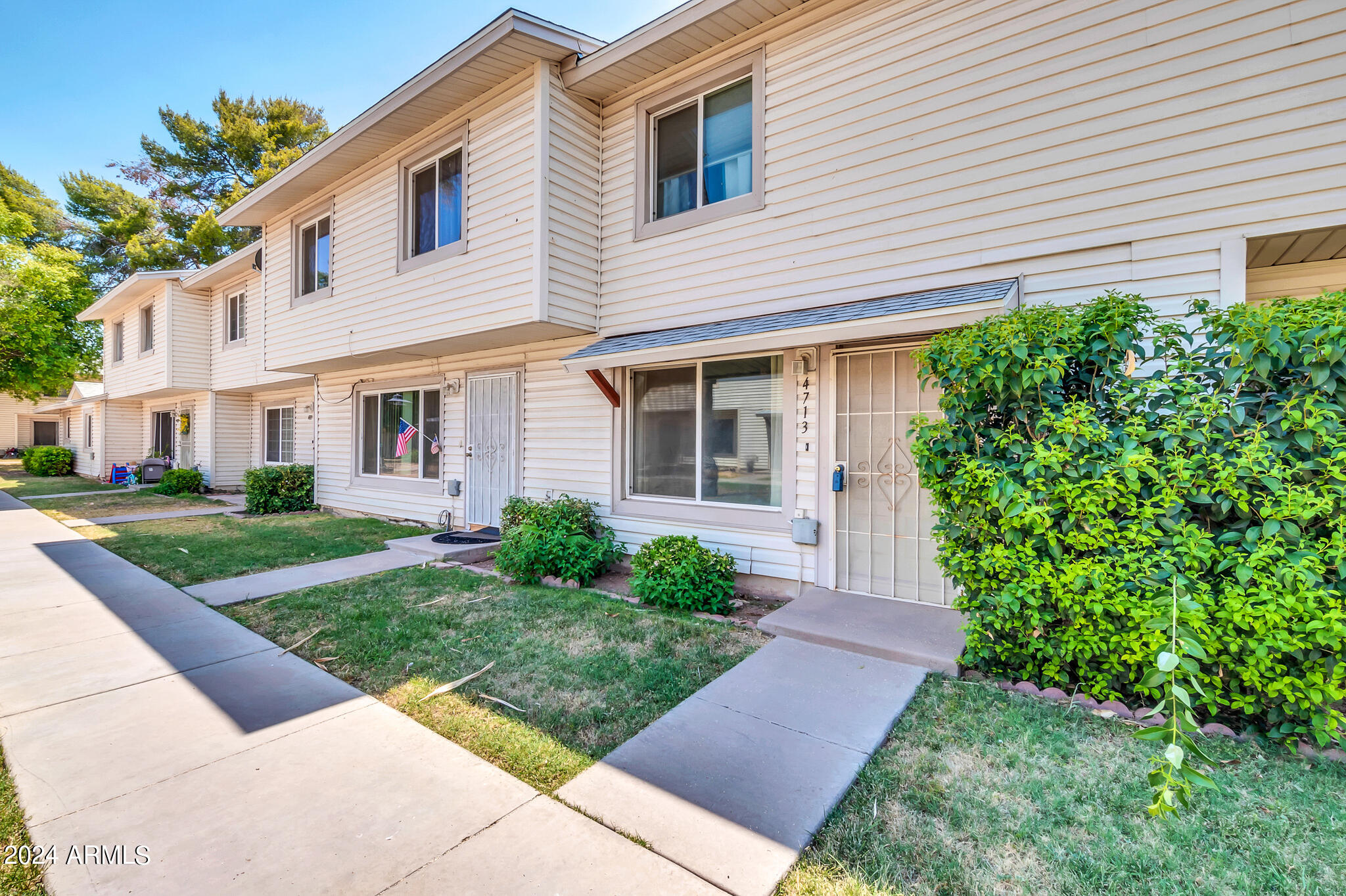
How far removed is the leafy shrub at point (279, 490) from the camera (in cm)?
1183

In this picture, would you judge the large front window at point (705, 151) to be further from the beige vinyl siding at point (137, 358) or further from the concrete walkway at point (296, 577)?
the beige vinyl siding at point (137, 358)

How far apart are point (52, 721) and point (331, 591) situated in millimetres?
2630

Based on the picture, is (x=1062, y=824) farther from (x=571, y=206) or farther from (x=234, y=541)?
(x=234, y=541)

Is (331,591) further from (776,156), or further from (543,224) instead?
(776,156)

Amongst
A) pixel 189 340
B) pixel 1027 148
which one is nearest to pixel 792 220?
pixel 1027 148

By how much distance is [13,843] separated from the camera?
2.23 meters

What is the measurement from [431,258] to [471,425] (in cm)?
254

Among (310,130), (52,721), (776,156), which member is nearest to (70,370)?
(310,130)

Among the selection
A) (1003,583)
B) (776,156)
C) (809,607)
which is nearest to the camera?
(1003,583)

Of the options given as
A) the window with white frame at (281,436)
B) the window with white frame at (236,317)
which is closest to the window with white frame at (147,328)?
the window with white frame at (236,317)

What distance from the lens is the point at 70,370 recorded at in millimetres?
19609

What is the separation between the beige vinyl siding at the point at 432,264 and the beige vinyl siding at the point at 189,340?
744 cm

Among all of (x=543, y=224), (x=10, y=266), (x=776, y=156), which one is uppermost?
(x=10, y=266)

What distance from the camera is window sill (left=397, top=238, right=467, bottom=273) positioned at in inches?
290
